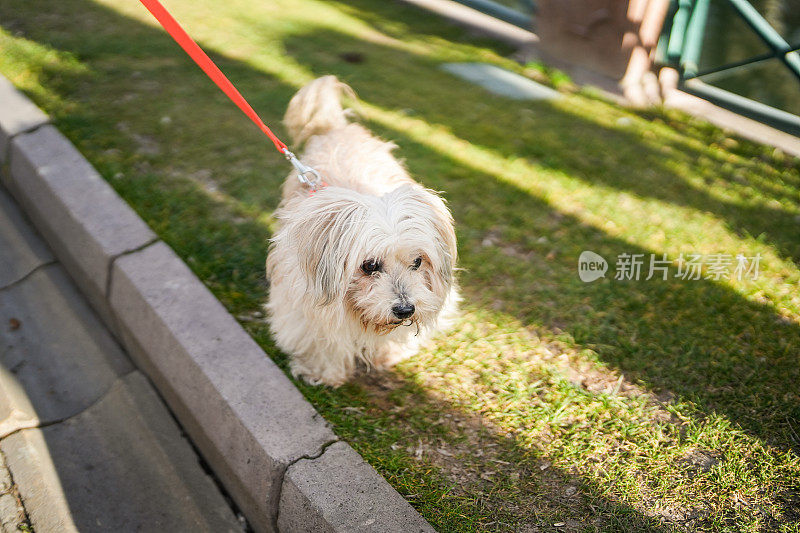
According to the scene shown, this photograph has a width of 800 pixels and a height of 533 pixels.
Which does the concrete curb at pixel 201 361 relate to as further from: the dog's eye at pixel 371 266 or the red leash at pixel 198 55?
the red leash at pixel 198 55

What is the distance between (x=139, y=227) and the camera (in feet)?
10.7

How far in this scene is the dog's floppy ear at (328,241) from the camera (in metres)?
2.32

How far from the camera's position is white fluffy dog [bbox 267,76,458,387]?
2334 mm

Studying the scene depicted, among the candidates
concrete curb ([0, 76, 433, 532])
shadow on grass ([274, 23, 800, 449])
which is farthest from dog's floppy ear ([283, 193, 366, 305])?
shadow on grass ([274, 23, 800, 449])

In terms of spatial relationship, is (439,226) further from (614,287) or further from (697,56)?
(697,56)

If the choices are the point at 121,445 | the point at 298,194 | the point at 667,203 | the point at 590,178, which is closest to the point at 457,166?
the point at 590,178

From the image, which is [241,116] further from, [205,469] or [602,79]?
[602,79]

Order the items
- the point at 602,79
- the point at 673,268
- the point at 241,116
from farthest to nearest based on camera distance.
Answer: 1. the point at 602,79
2. the point at 241,116
3. the point at 673,268

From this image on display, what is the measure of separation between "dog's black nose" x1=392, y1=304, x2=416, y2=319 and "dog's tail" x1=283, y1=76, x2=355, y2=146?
1596 mm

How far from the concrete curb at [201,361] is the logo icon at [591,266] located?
6.76 feet

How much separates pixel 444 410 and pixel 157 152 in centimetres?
294

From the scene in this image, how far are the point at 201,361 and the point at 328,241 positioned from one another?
32.8 inches

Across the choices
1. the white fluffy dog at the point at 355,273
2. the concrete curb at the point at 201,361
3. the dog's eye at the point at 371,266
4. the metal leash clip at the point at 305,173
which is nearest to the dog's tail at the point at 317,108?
the white fluffy dog at the point at 355,273

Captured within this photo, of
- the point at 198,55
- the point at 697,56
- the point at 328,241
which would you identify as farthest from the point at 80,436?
the point at 697,56
